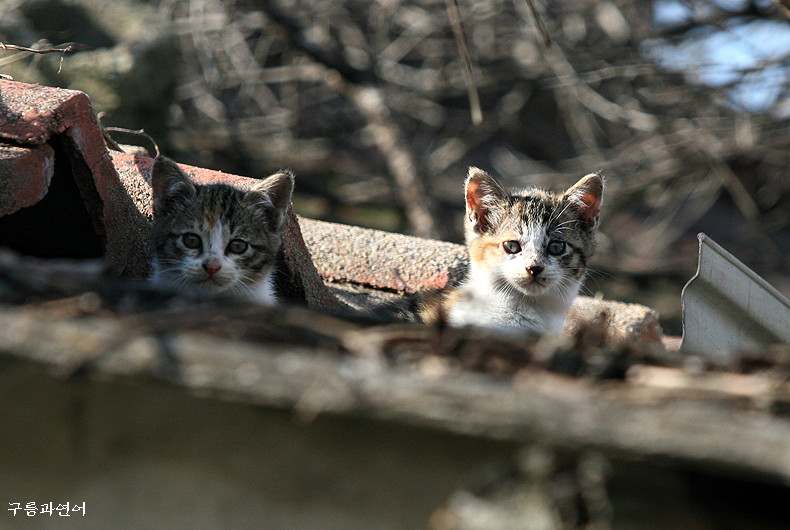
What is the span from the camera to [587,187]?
4133 mm

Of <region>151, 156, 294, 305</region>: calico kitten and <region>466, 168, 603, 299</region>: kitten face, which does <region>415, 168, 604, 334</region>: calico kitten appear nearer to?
<region>466, 168, 603, 299</region>: kitten face

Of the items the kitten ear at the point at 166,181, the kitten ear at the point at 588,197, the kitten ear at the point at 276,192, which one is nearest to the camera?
the kitten ear at the point at 166,181

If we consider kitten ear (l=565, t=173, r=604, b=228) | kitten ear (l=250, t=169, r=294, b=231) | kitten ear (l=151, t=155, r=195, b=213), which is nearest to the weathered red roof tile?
kitten ear (l=151, t=155, r=195, b=213)

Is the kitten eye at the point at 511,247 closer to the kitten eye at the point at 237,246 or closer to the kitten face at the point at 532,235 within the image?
the kitten face at the point at 532,235

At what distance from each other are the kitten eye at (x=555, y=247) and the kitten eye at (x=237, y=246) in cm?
142

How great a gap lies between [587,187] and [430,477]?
2.86 m

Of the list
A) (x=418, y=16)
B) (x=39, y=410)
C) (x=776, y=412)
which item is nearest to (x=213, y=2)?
(x=418, y=16)

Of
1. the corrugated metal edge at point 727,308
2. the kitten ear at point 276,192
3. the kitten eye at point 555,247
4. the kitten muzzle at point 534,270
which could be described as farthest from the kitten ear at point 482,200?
the corrugated metal edge at point 727,308

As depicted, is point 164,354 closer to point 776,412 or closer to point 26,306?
point 26,306

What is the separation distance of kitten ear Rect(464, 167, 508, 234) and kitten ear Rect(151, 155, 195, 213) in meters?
1.41

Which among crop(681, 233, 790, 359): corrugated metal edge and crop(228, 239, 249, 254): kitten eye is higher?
crop(681, 233, 790, 359): corrugated metal edge

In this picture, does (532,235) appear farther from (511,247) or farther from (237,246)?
(237,246)

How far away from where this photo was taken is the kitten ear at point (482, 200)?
4.19m

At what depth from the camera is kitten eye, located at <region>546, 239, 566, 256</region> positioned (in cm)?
402
